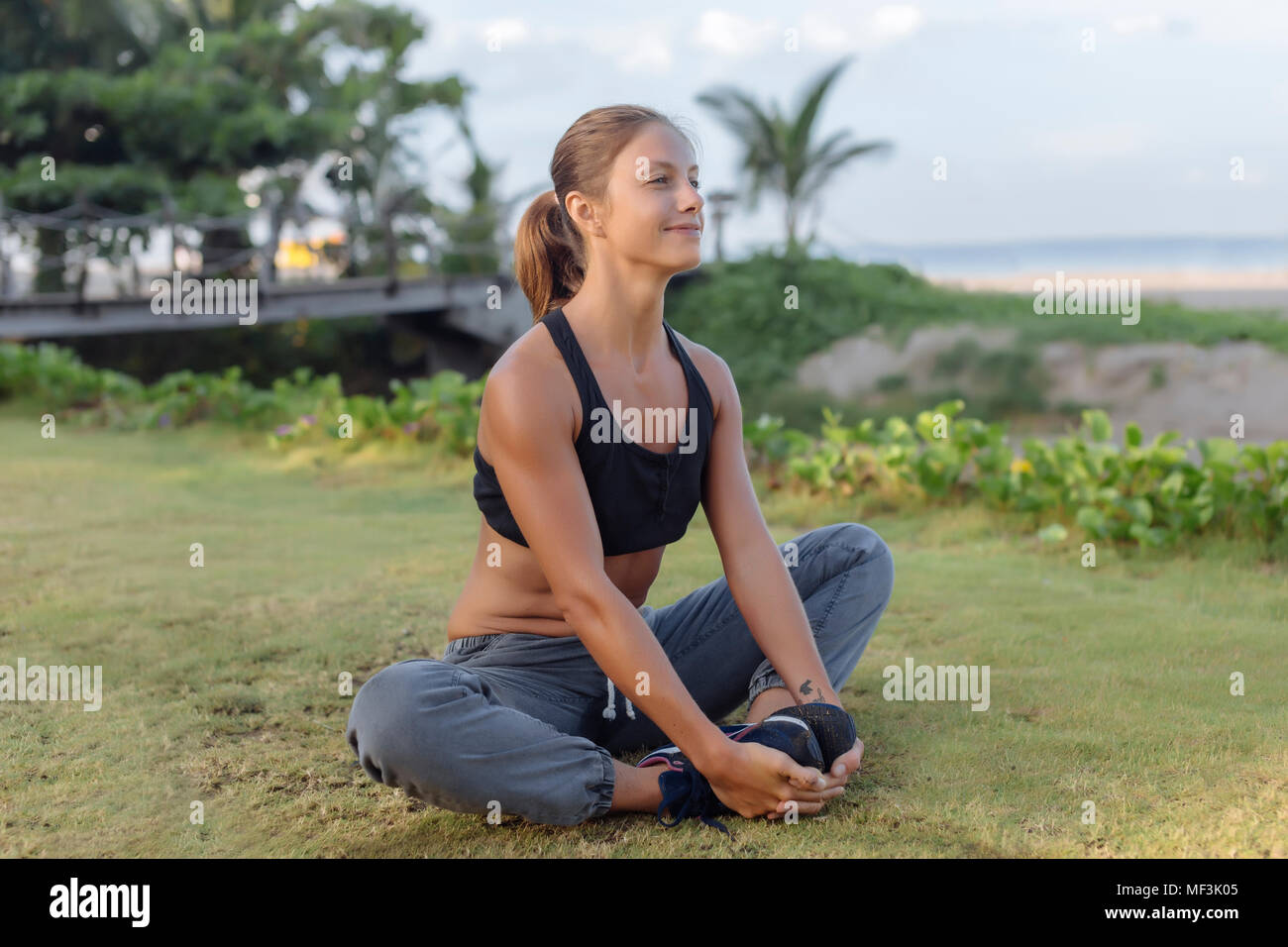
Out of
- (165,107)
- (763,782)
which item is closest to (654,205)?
(763,782)

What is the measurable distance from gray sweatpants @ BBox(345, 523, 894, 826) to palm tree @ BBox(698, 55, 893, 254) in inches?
715

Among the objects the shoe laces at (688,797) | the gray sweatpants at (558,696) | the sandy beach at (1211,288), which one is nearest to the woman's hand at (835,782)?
the shoe laces at (688,797)

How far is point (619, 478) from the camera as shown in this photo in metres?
2.10

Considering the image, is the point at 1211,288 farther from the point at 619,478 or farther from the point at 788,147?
the point at 619,478

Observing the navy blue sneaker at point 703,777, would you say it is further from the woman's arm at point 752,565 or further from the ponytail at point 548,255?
the ponytail at point 548,255

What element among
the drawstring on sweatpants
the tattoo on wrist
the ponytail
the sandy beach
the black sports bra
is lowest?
the drawstring on sweatpants

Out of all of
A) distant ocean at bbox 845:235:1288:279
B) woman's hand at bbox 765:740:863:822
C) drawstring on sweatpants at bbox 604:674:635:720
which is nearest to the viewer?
woman's hand at bbox 765:740:863:822

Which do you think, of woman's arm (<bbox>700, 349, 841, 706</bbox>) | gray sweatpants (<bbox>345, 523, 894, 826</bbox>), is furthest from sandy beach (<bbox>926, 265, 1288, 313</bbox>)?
woman's arm (<bbox>700, 349, 841, 706</bbox>)

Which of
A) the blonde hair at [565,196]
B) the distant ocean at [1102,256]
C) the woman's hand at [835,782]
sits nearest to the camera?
the woman's hand at [835,782]

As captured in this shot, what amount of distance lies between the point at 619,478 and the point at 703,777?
54 centimetres

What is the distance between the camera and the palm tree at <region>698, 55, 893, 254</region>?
20.1 m

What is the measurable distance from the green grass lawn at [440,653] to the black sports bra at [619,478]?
0.52 meters

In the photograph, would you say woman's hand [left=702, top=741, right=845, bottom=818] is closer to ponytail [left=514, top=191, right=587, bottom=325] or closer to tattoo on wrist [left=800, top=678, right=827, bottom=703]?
tattoo on wrist [left=800, top=678, right=827, bottom=703]

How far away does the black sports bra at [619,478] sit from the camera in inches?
81.4
